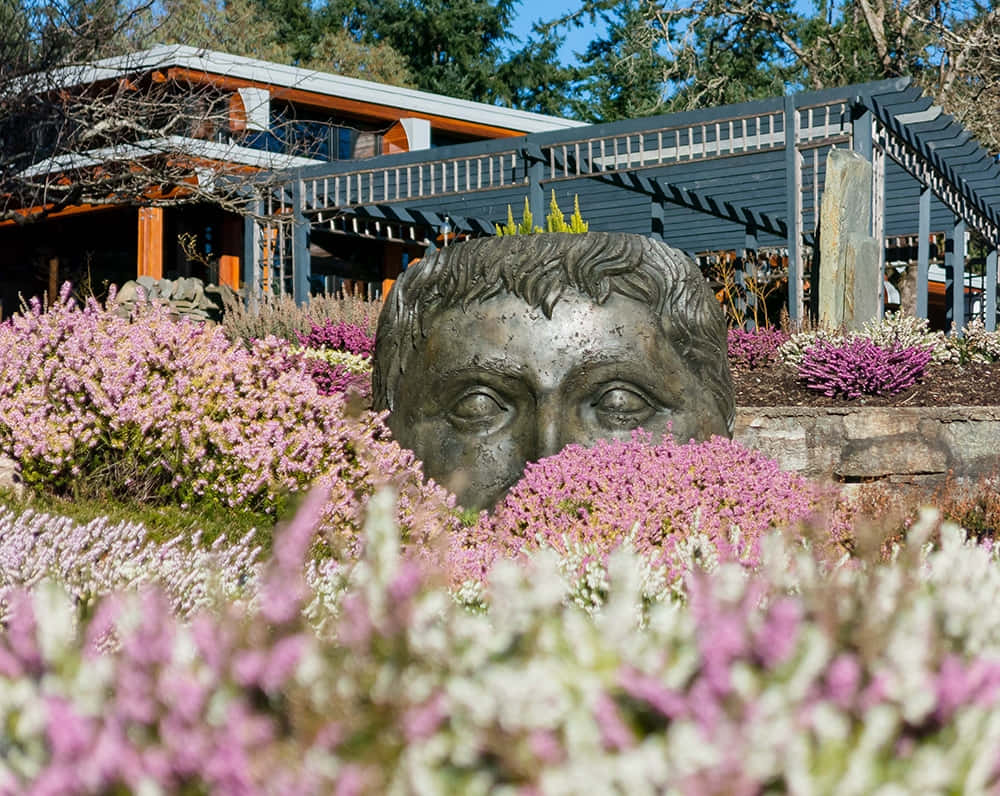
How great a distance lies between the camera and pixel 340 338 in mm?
12359

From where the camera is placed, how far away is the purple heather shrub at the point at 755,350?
35.5ft

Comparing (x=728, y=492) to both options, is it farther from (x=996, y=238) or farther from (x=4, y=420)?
(x=996, y=238)

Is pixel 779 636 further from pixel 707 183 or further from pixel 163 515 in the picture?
pixel 707 183

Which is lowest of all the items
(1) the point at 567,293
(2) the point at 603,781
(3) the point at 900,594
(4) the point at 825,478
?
(4) the point at 825,478

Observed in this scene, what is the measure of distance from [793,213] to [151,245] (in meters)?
13.4

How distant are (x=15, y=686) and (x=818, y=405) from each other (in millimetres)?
8468

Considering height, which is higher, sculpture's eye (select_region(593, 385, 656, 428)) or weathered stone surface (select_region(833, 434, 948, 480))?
sculpture's eye (select_region(593, 385, 656, 428))

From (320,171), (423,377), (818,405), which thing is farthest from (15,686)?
(320,171)

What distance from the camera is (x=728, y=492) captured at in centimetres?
518

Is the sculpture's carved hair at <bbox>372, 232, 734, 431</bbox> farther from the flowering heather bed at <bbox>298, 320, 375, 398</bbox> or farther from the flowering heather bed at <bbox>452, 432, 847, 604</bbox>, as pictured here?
the flowering heather bed at <bbox>298, 320, 375, 398</bbox>

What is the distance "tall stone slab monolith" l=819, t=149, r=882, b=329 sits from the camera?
11703mm

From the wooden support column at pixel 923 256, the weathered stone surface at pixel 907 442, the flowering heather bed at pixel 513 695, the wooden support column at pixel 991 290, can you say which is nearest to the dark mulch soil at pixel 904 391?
the weathered stone surface at pixel 907 442

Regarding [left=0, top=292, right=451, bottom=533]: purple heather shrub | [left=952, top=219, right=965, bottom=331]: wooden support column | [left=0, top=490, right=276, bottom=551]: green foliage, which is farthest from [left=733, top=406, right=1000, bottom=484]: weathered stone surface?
[left=952, top=219, right=965, bottom=331]: wooden support column

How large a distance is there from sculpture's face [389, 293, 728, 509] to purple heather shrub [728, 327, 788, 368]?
508 cm
